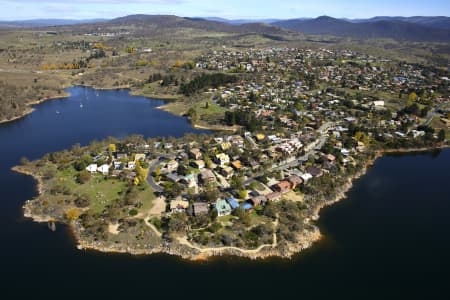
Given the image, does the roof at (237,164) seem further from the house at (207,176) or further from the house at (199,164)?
the house at (199,164)

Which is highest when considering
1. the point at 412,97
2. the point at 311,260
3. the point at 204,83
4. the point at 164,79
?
the point at 164,79

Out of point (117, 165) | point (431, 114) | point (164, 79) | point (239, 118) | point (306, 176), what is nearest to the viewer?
point (306, 176)

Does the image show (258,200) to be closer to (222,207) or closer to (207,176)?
(222,207)

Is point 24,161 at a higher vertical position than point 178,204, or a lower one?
higher

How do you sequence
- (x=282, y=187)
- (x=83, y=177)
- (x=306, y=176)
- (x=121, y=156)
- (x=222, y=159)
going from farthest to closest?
(x=121, y=156) < (x=222, y=159) < (x=306, y=176) < (x=83, y=177) < (x=282, y=187)

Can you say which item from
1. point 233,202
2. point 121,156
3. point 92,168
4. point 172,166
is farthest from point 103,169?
point 233,202
